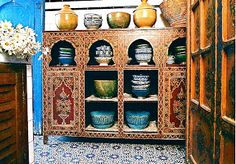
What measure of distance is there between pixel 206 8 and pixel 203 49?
26 centimetres

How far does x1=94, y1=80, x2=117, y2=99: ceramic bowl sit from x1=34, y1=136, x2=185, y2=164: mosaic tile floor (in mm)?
560

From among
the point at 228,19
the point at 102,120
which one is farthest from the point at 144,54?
the point at 228,19

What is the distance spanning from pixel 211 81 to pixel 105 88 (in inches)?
58.9

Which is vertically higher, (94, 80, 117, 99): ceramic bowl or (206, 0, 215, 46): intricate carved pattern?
(206, 0, 215, 46): intricate carved pattern

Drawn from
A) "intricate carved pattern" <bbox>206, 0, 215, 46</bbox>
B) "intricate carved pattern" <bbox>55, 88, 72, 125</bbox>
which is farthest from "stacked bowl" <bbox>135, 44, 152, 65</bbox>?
"intricate carved pattern" <bbox>206, 0, 215, 46</bbox>

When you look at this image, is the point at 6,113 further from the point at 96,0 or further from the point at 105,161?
the point at 96,0

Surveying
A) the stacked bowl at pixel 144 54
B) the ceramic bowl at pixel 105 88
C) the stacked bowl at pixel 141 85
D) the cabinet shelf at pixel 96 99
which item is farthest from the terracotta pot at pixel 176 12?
the cabinet shelf at pixel 96 99

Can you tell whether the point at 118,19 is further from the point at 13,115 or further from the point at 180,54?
the point at 13,115

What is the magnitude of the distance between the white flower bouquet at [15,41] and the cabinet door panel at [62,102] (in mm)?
1082

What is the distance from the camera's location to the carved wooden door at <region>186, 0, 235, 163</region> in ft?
3.79

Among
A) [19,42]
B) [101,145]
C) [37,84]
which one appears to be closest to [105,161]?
[101,145]

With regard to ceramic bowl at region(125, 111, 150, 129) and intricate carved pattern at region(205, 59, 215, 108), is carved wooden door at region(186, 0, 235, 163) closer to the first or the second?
intricate carved pattern at region(205, 59, 215, 108)

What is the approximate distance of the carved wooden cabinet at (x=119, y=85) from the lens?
2564 millimetres

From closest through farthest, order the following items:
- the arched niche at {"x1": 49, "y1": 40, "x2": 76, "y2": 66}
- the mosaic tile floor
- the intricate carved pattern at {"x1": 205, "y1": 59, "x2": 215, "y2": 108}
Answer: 1. the intricate carved pattern at {"x1": 205, "y1": 59, "x2": 215, "y2": 108}
2. the mosaic tile floor
3. the arched niche at {"x1": 49, "y1": 40, "x2": 76, "y2": 66}
